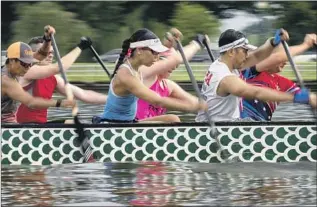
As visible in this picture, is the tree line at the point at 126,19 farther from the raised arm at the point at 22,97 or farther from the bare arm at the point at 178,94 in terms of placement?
the raised arm at the point at 22,97

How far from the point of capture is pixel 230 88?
29.3ft

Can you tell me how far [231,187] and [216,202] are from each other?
67 centimetres

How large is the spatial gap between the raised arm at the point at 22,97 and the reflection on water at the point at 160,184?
1.74 feet

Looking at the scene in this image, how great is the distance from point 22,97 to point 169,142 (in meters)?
1.27

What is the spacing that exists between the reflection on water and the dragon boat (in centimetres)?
8

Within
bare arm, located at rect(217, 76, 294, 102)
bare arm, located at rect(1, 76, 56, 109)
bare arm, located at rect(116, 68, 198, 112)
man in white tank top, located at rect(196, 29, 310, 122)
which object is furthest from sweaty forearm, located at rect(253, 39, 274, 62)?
bare arm, located at rect(1, 76, 56, 109)

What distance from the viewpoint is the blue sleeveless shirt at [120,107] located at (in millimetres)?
9117

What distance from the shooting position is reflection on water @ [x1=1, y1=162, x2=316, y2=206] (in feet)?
24.9

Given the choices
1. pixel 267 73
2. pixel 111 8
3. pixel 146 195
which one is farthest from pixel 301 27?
pixel 146 195

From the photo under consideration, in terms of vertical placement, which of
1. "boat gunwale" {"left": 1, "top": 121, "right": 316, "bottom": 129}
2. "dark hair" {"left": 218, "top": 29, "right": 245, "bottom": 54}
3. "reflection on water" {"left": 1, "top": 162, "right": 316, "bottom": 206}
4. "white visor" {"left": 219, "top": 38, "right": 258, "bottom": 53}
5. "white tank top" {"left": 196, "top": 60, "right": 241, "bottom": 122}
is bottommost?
"reflection on water" {"left": 1, "top": 162, "right": 316, "bottom": 206}

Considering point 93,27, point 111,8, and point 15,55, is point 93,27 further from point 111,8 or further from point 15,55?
point 15,55

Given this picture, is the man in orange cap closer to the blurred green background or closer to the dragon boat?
the dragon boat

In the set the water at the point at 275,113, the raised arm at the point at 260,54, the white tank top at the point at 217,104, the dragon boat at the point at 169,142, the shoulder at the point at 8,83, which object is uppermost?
the raised arm at the point at 260,54

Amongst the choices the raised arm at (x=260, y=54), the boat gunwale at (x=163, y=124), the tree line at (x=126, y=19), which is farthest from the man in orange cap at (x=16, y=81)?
the tree line at (x=126, y=19)
